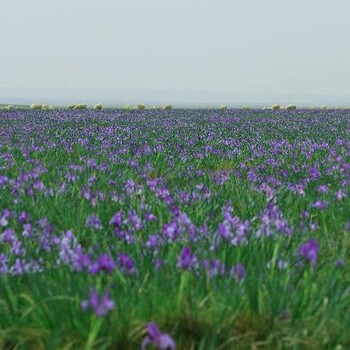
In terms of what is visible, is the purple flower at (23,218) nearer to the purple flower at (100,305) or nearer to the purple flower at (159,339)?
the purple flower at (100,305)

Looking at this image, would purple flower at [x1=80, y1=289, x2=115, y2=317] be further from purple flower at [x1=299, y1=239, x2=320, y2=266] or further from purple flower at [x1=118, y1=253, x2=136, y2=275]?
purple flower at [x1=299, y1=239, x2=320, y2=266]

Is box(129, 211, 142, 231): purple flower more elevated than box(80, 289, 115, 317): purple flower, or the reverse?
box(80, 289, 115, 317): purple flower

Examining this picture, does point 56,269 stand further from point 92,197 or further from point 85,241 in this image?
point 92,197

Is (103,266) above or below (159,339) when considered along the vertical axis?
above

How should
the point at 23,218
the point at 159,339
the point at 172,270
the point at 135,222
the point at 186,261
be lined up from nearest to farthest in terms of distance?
the point at 159,339, the point at 186,261, the point at 172,270, the point at 135,222, the point at 23,218

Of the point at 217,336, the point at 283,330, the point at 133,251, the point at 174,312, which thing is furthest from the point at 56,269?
the point at 283,330

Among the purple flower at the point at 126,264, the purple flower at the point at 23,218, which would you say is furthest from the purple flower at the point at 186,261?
the purple flower at the point at 23,218

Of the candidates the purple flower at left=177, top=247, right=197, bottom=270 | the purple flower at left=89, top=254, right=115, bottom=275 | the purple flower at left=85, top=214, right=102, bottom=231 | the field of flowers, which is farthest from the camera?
the purple flower at left=85, top=214, right=102, bottom=231

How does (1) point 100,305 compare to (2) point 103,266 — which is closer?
(1) point 100,305

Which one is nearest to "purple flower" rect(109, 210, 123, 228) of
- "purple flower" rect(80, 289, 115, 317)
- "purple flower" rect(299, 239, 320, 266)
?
"purple flower" rect(299, 239, 320, 266)

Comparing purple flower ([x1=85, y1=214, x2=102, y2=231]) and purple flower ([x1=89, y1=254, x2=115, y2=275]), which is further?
purple flower ([x1=85, y1=214, x2=102, y2=231])

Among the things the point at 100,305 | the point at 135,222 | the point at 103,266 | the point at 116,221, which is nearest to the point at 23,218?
the point at 116,221

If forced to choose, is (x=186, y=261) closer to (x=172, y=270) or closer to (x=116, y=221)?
(x=172, y=270)

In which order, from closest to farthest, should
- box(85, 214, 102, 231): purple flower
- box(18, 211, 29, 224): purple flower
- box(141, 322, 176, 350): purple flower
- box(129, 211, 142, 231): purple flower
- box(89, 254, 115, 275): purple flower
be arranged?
box(141, 322, 176, 350): purple flower, box(89, 254, 115, 275): purple flower, box(85, 214, 102, 231): purple flower, box(129, 211, 142, 231): purple flower, box(18, 211, 29, 224): purple flower
